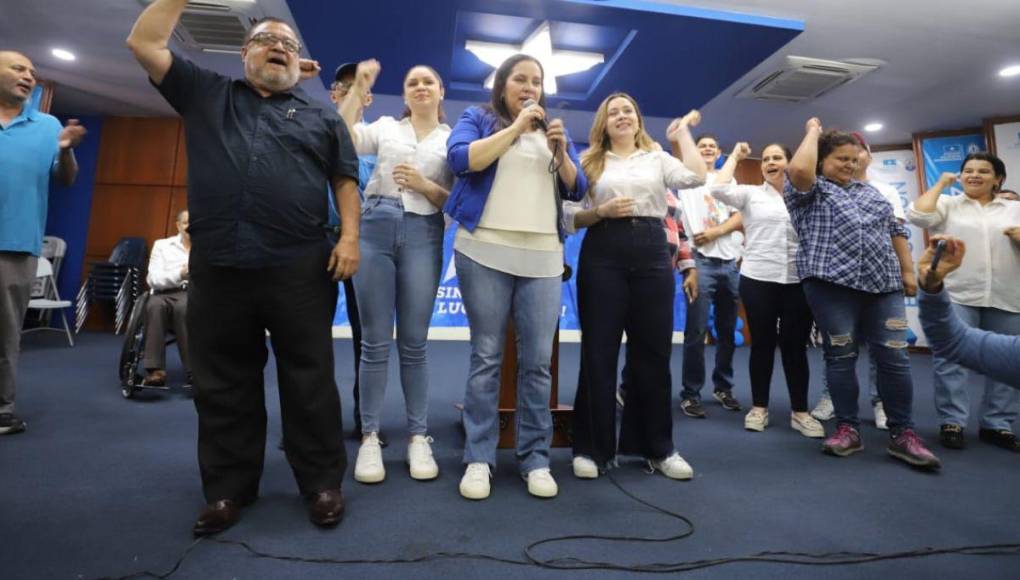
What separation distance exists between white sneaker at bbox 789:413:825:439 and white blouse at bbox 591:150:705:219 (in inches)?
51.6

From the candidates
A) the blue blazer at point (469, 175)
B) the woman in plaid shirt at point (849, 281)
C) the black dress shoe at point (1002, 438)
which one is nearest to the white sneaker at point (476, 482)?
the blue blazer at point (469, 175)

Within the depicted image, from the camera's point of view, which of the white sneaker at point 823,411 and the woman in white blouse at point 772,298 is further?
the white sneaker at point 823,411

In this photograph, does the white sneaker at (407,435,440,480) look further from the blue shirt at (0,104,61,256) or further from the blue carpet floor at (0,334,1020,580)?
the blue shirt at (0,104,61,256)

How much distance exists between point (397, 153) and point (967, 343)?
161cm

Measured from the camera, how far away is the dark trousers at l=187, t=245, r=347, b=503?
131cm

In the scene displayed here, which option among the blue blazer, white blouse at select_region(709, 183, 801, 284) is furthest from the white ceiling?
the blue blazer

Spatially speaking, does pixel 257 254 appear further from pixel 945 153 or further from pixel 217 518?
pixel 945 153

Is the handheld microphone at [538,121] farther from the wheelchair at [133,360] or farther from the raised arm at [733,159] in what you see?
the wheelchair at [133,360]

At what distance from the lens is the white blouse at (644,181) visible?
1759 millimetres

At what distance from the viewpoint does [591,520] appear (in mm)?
1387

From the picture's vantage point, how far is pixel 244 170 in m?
1.27

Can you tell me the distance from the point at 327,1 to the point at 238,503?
3461 mm

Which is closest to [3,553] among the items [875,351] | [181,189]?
[875,351]

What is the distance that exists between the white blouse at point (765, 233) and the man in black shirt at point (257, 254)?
189cm
